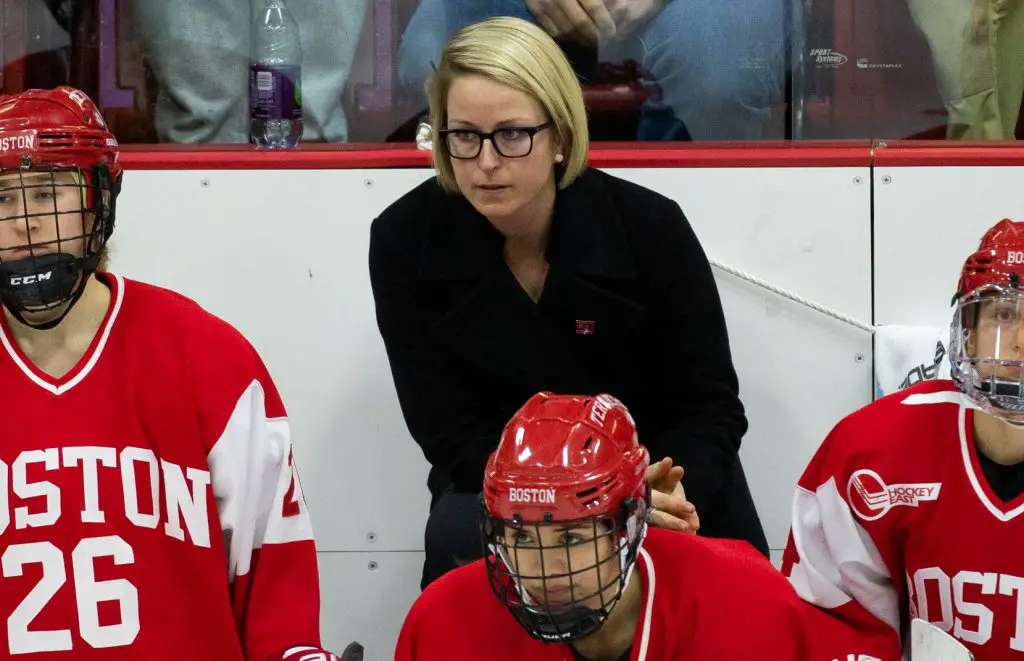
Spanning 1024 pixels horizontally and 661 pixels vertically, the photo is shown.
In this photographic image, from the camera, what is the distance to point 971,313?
193 cm

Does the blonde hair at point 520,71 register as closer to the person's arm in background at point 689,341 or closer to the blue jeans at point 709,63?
the person's arm in background at point 689,341

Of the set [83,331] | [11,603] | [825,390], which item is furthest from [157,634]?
[825,390]

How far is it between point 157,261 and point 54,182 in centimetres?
102

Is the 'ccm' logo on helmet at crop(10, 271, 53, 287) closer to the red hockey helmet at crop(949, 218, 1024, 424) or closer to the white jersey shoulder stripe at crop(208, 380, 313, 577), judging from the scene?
the white jersey shoulder stripe at crop(208, 380, 313, 577)

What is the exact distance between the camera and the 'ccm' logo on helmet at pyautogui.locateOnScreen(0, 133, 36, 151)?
6.01 ft

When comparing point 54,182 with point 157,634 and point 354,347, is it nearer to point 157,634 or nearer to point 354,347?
point 157,634

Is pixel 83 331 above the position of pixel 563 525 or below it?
above

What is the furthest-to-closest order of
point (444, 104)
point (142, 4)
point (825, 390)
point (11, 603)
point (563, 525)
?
1. point (142, 4)
2. point (825, 390)
3. point (444, 104)
4. point (11, 603)
5. point (563, 525)

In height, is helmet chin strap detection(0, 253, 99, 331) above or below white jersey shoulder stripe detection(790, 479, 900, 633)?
above

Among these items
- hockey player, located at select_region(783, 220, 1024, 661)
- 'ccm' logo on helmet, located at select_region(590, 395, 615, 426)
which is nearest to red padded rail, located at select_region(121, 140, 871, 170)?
hockey player, located at select_region(783, 220, 1024, 661)

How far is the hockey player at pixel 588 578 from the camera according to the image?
168 centimetres

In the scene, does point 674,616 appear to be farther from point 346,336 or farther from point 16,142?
point 346,336

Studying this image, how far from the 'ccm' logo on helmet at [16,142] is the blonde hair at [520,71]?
65cm

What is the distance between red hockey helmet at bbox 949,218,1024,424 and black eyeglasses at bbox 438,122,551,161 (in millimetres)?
648
